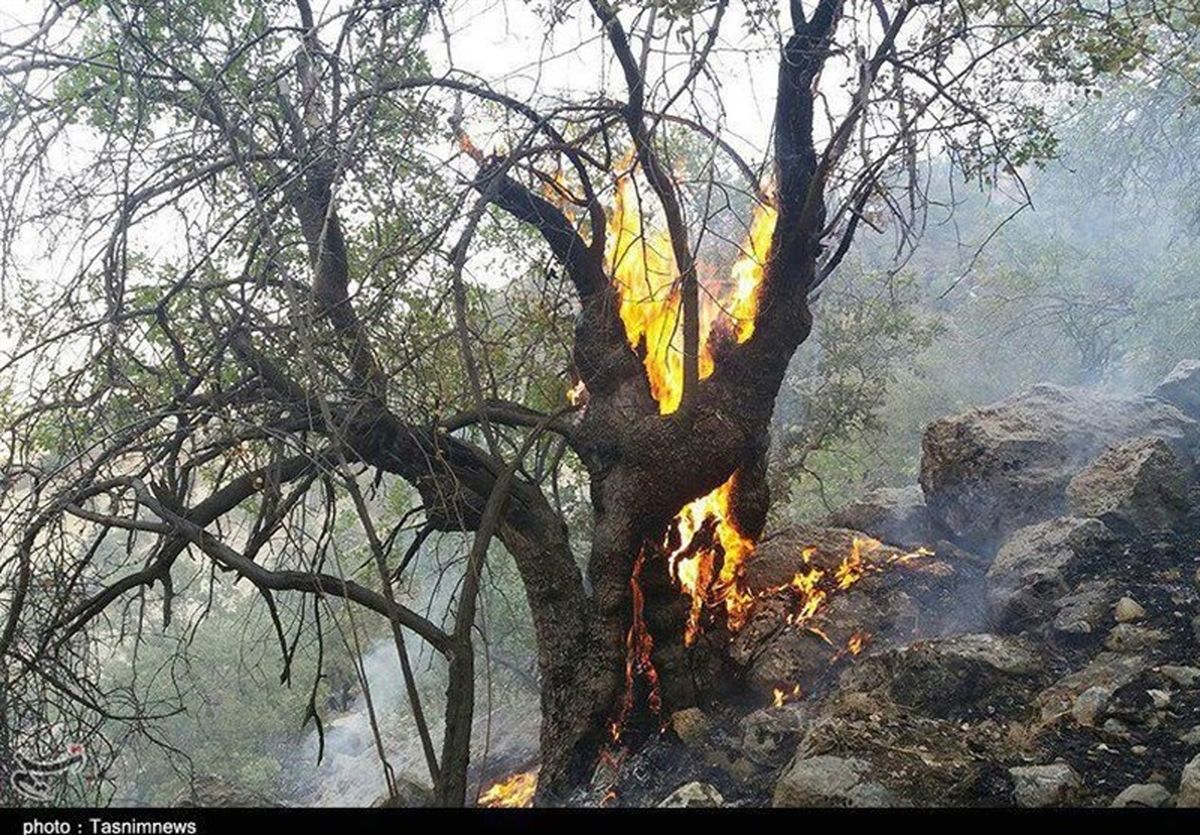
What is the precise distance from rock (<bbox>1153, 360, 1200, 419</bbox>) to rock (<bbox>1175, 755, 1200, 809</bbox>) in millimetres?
7210

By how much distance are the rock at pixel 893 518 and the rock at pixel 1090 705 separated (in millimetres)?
3209

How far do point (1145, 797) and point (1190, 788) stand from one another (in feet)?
0.71

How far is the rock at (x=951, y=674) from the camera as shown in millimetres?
4859

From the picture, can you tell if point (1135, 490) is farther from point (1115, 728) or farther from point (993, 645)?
point (1115, 728)

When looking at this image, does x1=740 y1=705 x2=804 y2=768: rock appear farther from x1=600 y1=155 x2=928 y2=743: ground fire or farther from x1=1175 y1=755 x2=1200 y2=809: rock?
x1=1175 y1=755 x2=1200 y2=809: rock

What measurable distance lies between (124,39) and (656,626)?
14.5 feet

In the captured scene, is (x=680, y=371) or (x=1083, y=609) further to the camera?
(x=680, y=371)

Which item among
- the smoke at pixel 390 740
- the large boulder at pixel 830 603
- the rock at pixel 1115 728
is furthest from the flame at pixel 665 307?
the smoke at pixel 390 740

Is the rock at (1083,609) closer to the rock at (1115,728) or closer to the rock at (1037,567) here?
the rock at (1037,567)

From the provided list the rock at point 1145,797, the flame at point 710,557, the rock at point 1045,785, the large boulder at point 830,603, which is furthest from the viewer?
the large boulder at point 830,603

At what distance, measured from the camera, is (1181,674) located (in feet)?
14.5

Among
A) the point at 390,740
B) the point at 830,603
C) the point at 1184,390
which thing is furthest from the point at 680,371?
the point at 390,740
